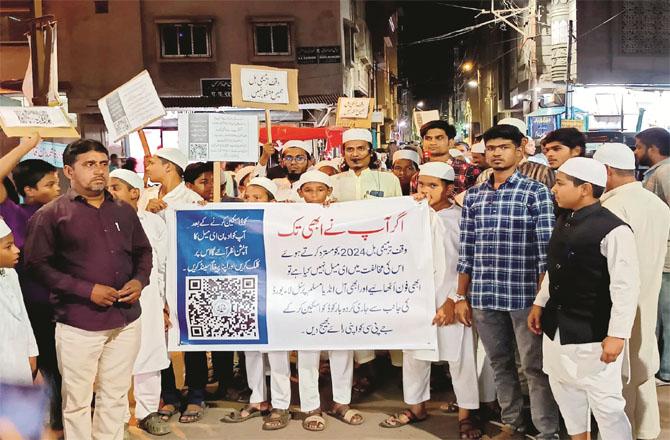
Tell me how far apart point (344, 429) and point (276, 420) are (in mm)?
564

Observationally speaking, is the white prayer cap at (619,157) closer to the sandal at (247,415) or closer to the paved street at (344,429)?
the paved street at (344,429)

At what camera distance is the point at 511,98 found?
38250 millimetres

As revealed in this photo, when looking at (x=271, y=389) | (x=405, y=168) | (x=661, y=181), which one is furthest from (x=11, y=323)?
(x=661, y=181)

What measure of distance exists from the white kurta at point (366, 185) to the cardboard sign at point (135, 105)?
183 cm

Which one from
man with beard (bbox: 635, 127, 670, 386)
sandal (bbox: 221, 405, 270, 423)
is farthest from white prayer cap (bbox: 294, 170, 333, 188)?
man with beard (bbox: 635, 127, 670, 386)

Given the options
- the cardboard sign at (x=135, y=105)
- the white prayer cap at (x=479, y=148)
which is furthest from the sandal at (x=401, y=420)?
the white prayer cap at (x=479, y=148)

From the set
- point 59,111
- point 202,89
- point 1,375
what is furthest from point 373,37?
point 1,375

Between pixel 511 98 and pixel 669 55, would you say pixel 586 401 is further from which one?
pixel 511 98

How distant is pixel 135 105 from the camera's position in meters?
5.82

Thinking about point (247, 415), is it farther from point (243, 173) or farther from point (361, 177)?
point (243, 173)

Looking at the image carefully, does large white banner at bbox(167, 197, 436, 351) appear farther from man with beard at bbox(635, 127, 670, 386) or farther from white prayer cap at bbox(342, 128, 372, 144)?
man with beard at bbox(635, 127, 670, 386)

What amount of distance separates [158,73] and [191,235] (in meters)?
18.7

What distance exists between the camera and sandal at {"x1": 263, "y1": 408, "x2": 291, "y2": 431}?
520 cm

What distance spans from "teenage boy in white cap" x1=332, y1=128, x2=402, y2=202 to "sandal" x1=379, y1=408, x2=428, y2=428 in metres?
2.02
